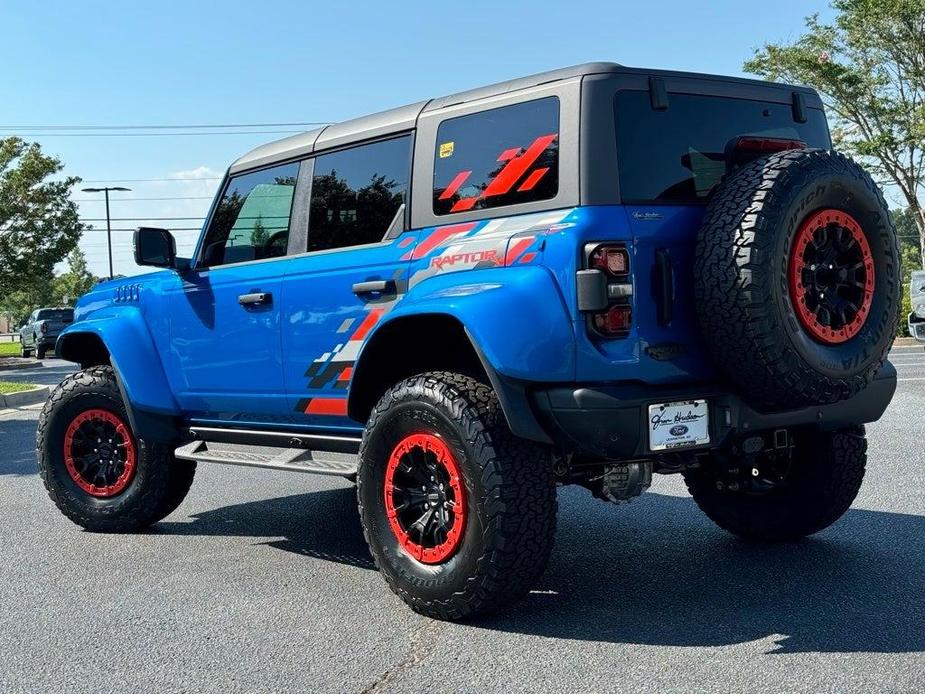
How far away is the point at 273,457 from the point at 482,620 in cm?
160

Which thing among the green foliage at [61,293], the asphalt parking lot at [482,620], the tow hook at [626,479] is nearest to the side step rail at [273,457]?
the asphalt parking lot at [482,620]

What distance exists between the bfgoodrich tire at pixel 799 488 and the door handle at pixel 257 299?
2230 mm

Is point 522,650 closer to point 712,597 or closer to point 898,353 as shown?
point 712,597

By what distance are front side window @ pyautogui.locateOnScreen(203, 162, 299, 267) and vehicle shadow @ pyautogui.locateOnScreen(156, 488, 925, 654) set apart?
5.19 feet

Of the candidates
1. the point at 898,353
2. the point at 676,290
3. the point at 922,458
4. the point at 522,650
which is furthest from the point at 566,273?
the point at 898,353

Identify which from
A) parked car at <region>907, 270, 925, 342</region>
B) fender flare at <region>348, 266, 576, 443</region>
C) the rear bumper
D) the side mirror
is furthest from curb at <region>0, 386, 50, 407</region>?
the rear bumper

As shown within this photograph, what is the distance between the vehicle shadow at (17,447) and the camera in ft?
28.1

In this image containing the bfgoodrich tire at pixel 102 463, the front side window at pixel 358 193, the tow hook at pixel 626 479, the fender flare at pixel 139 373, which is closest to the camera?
the tow hook at pixel 626 479

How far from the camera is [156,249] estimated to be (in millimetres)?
5754

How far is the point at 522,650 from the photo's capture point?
3748 mm

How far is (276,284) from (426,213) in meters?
0.99

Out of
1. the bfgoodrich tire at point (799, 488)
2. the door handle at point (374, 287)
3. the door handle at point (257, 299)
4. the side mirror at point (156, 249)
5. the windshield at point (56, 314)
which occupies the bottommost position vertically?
the bfgoodrich tire at point (799, 488)

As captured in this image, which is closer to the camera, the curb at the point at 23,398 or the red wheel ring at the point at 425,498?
the red wheel ring at the point at 425,498

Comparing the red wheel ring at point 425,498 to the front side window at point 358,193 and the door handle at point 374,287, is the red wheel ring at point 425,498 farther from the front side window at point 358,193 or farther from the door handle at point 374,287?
the front side window at point 358,193
